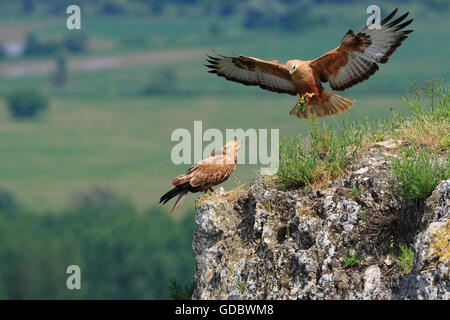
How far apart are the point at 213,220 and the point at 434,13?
192m

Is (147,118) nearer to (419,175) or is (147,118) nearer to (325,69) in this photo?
(325,69)

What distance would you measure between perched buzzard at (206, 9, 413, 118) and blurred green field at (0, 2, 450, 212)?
375 ft

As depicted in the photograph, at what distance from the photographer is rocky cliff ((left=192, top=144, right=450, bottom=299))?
7195mm

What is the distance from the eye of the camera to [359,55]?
10445mm

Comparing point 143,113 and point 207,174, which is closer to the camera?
point 207,174

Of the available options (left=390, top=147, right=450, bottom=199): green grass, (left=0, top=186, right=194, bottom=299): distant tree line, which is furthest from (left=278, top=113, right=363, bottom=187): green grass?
(left=0, top=186, right=194, bottom=299): distant tree line

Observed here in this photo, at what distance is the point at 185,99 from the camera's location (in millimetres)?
176125

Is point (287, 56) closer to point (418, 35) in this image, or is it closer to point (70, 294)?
point (418, 35)

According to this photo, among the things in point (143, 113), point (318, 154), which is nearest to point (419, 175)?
point (318, 154)

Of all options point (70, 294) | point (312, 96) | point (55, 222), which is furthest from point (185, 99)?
point (312, 96)

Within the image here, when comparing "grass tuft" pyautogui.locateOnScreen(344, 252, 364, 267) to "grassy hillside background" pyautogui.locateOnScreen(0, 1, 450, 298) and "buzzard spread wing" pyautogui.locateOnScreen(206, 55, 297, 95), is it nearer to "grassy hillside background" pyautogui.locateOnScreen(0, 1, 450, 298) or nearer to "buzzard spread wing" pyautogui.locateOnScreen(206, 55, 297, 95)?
"buzzard spread wing" pyautogui.locateOnScreen(206, 55, 297, 95)

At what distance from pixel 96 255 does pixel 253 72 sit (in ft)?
308

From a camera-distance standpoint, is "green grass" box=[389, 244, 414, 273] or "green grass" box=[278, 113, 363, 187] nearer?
"green grass" box=[389, 244, 414, 273]

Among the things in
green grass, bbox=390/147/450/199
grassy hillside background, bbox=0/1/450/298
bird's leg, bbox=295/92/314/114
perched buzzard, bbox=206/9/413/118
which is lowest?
green grass, bbox=390/147/450/199
